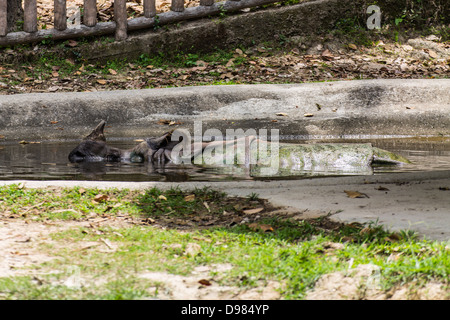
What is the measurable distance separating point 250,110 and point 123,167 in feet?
8.85

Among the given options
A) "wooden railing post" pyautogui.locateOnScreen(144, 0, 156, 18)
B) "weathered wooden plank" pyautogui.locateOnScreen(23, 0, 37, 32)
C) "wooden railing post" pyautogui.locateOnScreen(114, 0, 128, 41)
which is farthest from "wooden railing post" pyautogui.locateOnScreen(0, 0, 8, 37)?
"wooden railing post" pyautogui.locateOnScreen(144, 0, 156, 18)

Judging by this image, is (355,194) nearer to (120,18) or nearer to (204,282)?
(204,282)

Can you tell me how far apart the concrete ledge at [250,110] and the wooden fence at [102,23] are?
7.67ft

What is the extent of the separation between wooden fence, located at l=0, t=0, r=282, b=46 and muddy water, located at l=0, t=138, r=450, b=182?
11.4 ft

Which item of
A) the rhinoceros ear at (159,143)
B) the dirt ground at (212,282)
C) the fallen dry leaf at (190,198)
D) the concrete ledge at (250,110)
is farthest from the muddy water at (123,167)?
the dirt ground at (212,282)

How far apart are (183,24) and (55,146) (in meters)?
4.46

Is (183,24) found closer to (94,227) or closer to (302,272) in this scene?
(94,227)

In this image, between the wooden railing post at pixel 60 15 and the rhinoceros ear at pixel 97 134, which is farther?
the wooden railing post at pixel 60 15

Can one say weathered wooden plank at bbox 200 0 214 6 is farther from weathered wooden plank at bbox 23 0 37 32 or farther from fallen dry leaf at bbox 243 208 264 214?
fallen dry leaf at bbox 243 208 264 214

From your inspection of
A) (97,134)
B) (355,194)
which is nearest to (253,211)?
(355,194)

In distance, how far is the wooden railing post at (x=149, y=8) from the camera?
10695 mm

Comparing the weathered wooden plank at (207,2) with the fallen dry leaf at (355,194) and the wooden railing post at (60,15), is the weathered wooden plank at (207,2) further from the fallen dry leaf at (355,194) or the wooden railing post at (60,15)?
the fallen dry leaf at (355,194)

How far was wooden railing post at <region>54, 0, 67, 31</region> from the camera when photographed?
10.3 m
